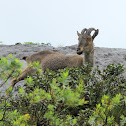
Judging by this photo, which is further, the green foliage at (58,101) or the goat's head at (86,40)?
the goat's head at (86,40)

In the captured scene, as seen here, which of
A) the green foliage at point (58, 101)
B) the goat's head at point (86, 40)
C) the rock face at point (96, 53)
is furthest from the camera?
the rock face at point (96, 53)

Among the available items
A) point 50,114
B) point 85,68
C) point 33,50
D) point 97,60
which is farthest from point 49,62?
point 33,50

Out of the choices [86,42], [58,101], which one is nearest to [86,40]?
[86,42]

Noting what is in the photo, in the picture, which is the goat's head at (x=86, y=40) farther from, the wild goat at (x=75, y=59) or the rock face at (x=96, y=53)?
the rock face at (x=96, y=53)

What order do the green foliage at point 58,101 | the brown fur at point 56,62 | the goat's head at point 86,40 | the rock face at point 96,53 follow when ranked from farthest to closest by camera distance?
the rock face at point 96,53 → the brown fur at point 56,62 → the goat's head at point 86,40 → the green foliage at point 58,101

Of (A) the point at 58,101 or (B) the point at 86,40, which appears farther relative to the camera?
(B) the point at 86,40

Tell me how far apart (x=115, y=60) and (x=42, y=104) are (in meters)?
9.50

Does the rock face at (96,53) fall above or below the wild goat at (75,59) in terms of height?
below

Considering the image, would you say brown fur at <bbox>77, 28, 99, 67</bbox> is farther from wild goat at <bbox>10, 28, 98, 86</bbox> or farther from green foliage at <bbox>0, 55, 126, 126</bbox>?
green foliage at <bbox>0, 55, 126, 126</bbox>

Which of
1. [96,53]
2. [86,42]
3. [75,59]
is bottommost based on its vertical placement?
[96,53]

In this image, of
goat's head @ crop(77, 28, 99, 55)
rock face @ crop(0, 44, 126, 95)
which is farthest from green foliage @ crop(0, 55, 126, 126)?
rock face @ crop(0, 44, 126, 95)

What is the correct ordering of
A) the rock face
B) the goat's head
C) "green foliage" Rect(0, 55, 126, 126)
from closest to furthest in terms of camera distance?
"green foliage" Rect(0, 55, 126, 126) → the goat's head → the rock face

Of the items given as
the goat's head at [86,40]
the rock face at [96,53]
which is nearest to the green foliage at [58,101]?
the goat's head at [86,40]

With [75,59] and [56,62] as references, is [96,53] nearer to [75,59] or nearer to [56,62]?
[75,59]
